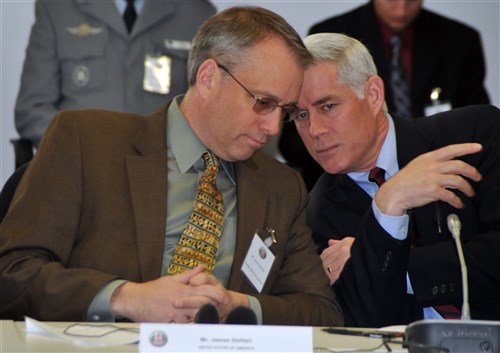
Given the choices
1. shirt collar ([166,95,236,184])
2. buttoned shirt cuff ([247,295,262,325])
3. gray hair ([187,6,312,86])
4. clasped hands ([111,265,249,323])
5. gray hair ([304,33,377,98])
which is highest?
gray hair ([187,6,312,86])

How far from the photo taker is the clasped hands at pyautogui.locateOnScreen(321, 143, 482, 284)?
3451 mm

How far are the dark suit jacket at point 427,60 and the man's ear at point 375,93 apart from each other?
131 cm

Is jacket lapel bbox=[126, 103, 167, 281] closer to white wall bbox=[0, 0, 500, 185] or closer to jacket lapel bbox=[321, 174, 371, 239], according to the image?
jacket lapel bbox=[321, 174, 371, 239]

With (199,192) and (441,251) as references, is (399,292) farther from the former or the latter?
(199,192)

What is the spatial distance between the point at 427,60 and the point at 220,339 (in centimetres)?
369

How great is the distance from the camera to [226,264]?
3484 millimetres

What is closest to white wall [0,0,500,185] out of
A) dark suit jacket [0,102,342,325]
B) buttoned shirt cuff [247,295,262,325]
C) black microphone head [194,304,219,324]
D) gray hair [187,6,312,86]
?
gray hair [187,6,312,86]

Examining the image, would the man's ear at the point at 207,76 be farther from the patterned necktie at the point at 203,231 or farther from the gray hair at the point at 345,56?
the gray hair at the point at 345,56

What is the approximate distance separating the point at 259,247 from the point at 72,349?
1069 millimetres

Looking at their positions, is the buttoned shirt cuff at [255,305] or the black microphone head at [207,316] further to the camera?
the buttoned shirt cuff at [255,305]

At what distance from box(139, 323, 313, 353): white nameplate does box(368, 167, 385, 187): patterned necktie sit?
168 cm

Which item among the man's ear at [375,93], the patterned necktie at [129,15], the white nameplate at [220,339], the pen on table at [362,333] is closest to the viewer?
the white nameplate at [220,339]

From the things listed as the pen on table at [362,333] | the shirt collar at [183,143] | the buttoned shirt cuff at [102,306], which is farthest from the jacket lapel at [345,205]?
the buttoned shirt cuff at [102,306]

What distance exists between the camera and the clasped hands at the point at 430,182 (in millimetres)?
3451
